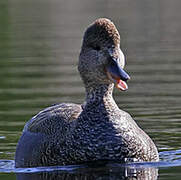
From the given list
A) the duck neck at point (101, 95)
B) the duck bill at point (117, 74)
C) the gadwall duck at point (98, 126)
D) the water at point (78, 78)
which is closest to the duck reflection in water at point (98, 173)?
the water at point (78, 78)

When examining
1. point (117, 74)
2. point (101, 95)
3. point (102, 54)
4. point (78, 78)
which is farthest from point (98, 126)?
point (78, 78)

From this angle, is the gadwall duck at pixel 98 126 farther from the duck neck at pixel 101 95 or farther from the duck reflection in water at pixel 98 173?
the duck reflection in water at pixel 98 173

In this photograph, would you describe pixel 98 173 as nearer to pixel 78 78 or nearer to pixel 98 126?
pixel 98 126

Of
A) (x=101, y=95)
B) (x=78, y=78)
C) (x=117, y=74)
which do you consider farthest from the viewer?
(x=78, y=78)

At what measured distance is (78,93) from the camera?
66.9 feet

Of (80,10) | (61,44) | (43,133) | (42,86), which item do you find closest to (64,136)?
(43,133)

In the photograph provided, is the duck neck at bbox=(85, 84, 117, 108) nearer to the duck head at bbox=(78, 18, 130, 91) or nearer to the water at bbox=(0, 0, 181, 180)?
the duck head at bbox=(78, 18, 130, 91)

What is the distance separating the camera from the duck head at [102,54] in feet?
41.0

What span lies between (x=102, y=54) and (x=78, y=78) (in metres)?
10.4

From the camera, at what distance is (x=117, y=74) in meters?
12.3

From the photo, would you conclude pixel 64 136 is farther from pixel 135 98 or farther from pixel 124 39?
pixel 124 39

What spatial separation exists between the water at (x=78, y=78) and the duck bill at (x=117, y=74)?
1043 millimetres

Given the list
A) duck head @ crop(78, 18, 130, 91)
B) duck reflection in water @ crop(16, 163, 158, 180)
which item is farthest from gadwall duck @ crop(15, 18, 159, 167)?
duck reflection in water @ crop(16, 163, 158, 180)

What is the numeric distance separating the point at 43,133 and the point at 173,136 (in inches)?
115
